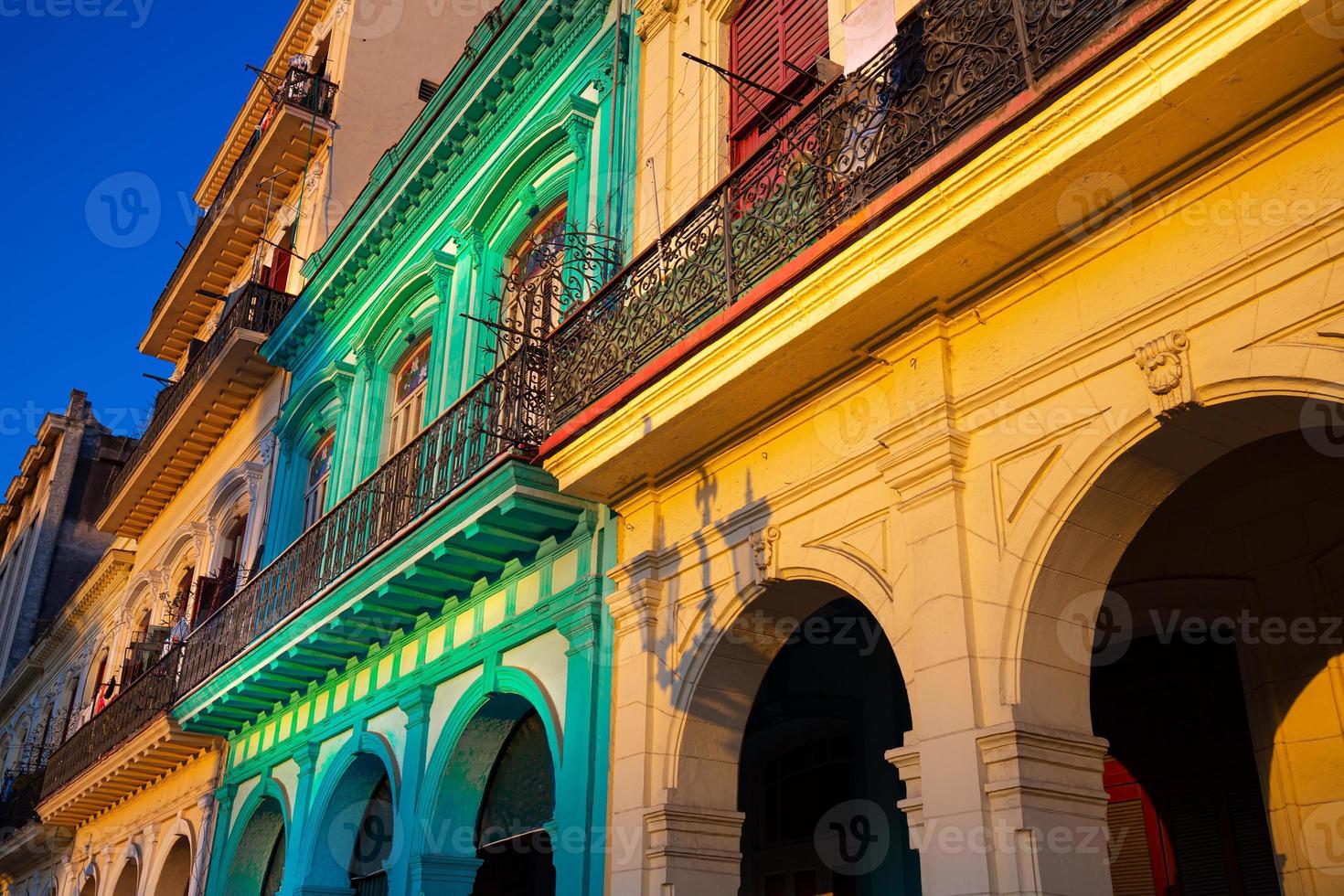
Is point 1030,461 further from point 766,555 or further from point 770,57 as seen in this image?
point 770,57

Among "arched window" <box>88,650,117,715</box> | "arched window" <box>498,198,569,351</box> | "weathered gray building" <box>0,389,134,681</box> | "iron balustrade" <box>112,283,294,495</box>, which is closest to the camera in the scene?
"arched window" <box>498,198,569,351</box>

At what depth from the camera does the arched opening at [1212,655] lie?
18.4ft

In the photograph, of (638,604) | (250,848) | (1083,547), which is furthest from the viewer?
(250,848)

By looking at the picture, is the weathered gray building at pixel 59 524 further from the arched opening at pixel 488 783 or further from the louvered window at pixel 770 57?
the louvered window at pixel 770 57

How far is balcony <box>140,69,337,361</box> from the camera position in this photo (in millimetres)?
18938

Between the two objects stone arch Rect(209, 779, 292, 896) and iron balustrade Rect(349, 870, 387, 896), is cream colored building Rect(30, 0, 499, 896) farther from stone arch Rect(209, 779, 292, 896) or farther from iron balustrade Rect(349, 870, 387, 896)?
iron balustrade Rect(349, 870, 387, 896)


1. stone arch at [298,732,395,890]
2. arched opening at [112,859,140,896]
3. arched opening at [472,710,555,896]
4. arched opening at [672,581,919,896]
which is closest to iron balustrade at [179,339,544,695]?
stone arch at [298,732,395,890]

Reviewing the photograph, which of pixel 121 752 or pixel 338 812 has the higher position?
pixel 121 752

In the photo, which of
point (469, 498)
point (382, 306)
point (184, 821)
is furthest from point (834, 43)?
point (184, 821)

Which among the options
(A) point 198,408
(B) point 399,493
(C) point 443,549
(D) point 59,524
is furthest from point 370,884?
(D) point 59,524

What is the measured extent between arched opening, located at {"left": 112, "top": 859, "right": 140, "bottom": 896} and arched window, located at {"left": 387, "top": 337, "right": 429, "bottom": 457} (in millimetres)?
9142

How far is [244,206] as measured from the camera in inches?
811

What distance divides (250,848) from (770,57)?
33.8 ft

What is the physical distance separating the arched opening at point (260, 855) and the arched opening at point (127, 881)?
208 inches
